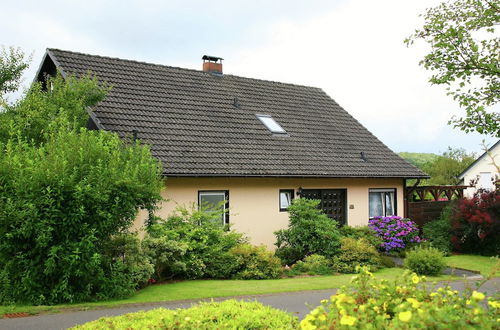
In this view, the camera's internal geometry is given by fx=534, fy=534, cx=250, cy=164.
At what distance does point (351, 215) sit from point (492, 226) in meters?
4.74

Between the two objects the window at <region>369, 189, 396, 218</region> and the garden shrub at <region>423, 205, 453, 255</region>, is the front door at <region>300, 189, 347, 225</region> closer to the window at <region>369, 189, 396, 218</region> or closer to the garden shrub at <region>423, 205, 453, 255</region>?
the window at <region>369, 189, 396, 218</region>

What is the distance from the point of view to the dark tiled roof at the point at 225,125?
16156mm

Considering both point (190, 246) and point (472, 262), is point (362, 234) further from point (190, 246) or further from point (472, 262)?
point (190, 246)

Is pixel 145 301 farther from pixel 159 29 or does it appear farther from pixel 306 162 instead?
pixel 306 162

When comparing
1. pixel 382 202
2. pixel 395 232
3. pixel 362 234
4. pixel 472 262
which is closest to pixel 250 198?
pixel 362 234

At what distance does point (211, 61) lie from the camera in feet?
73.4

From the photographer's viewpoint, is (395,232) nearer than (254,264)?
No

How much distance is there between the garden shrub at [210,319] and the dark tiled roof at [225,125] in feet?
26.4

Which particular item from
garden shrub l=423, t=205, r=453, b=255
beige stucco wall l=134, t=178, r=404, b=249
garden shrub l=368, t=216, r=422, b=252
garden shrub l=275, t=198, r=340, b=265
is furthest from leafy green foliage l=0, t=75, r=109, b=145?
garden shrub l=423, t=205, r=453, b=255

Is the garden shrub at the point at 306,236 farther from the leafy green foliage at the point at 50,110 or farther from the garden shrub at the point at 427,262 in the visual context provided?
the leafy green foliage at the point at 50,110

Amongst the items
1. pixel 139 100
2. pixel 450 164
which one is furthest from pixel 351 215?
pixel 450 164

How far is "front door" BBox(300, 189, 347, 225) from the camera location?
1870cm

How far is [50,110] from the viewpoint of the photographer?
13055 millimetres

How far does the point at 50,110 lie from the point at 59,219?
4201 millimetres
